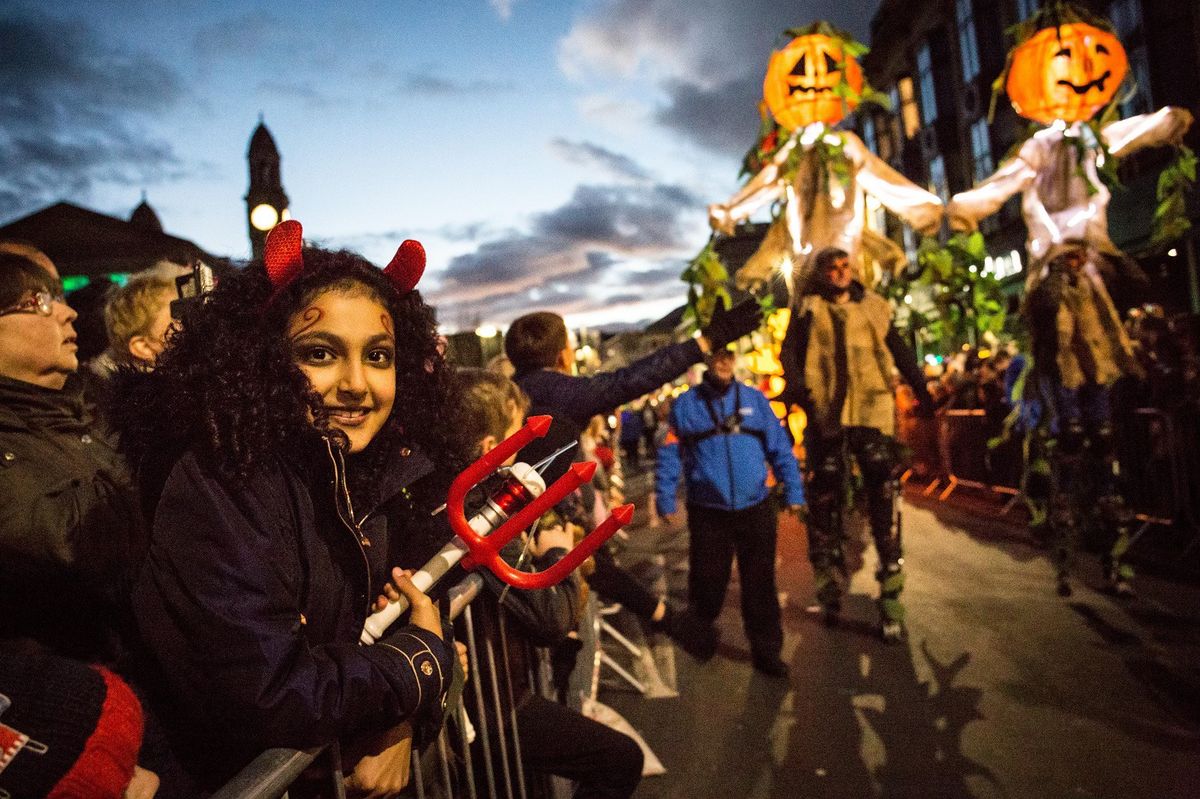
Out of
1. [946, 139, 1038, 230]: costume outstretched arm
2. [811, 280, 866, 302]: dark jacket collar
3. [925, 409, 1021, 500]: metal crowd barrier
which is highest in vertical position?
[946, 139, 1038, 230]: costume outstretched arm

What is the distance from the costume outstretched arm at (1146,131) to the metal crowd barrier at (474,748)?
587 cm

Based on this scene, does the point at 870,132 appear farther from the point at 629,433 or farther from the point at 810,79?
the point at 810,79

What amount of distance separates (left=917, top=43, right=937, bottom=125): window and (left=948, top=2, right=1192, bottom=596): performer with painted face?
85.3 feet

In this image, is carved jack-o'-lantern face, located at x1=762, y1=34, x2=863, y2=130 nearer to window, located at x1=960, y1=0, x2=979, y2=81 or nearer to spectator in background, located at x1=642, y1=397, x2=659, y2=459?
spectator in background, located at x1=642, y1=397, x2=659, y2=459

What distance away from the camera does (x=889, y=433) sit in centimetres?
513

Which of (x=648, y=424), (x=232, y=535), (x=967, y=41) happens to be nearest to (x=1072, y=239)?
(x=232, y=535)

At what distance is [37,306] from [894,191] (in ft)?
16.9

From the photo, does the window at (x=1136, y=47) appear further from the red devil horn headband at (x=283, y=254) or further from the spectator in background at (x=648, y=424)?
the red devil horn headband at (x=283, y=254)

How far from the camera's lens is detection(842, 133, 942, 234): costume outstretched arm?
545 cm

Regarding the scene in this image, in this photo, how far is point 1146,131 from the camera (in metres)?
Answer: 5.70

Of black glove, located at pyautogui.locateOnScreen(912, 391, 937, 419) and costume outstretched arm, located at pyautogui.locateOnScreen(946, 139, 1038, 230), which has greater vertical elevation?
costume outstretched arm, located at pyautogui.locateOnScreen(946, 139, 1038, 230)

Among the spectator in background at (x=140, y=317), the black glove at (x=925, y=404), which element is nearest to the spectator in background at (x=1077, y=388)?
the black glove at (x=925, y=404)

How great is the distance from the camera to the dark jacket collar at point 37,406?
2.05 m

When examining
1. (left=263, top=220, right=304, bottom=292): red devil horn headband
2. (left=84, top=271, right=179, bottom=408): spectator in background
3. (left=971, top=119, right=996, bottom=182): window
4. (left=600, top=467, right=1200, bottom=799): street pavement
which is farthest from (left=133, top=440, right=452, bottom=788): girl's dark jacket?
(left=971, top=119, right=996, bottom=182): window
